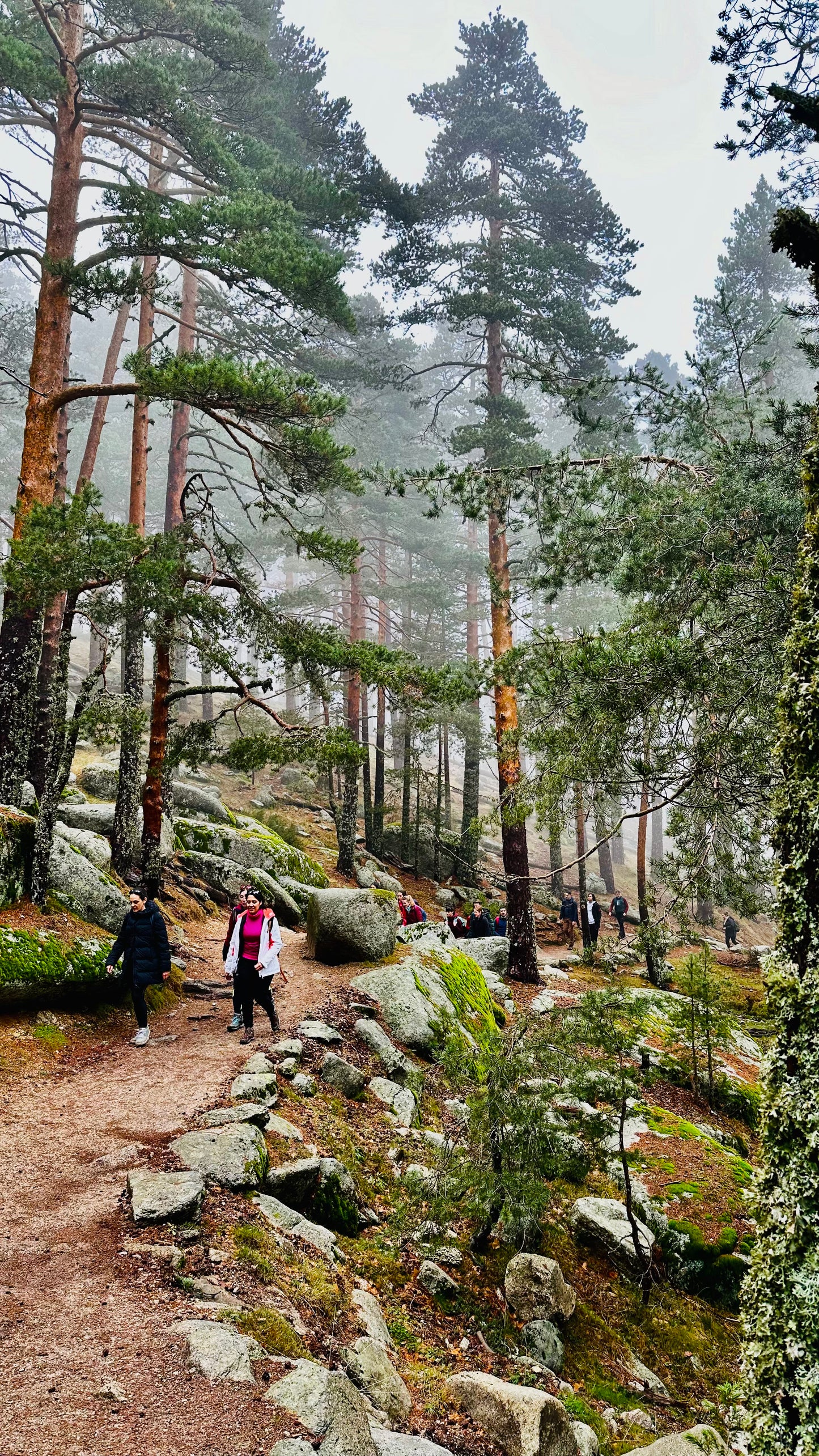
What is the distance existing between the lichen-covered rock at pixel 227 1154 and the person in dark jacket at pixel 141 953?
277 cm

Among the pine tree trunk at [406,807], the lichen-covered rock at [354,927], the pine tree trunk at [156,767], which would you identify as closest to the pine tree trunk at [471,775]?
the pine tree trunk at [406,807]

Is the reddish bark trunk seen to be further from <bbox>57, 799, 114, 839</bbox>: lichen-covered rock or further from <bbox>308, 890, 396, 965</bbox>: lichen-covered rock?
<bbox>308, 890, 396, 965</bbox>: lichen-covered rock

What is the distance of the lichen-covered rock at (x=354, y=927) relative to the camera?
446 inches

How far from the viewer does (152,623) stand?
9.84m

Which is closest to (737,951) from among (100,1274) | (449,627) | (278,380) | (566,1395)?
(449,627)

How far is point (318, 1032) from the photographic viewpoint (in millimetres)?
8375

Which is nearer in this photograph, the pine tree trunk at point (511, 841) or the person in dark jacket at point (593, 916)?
the pine tree trunk at point (511, 841)

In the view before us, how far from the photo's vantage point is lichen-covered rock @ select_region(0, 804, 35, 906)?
848 cm

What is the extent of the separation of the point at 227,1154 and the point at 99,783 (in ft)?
43.0

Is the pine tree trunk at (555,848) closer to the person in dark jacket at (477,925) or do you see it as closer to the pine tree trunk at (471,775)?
the person in dark jacket at (477,925)

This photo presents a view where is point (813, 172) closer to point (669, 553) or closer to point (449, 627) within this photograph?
point (669, 553)

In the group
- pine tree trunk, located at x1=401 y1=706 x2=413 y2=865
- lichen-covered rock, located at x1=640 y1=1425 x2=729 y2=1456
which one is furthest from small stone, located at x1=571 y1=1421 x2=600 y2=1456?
pine tree trunk, located at x1=401 y1=706 x2=413 y2=865

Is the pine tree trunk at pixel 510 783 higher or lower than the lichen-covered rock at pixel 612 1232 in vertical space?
higher

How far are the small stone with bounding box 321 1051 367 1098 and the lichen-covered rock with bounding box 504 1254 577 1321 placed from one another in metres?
2.13
